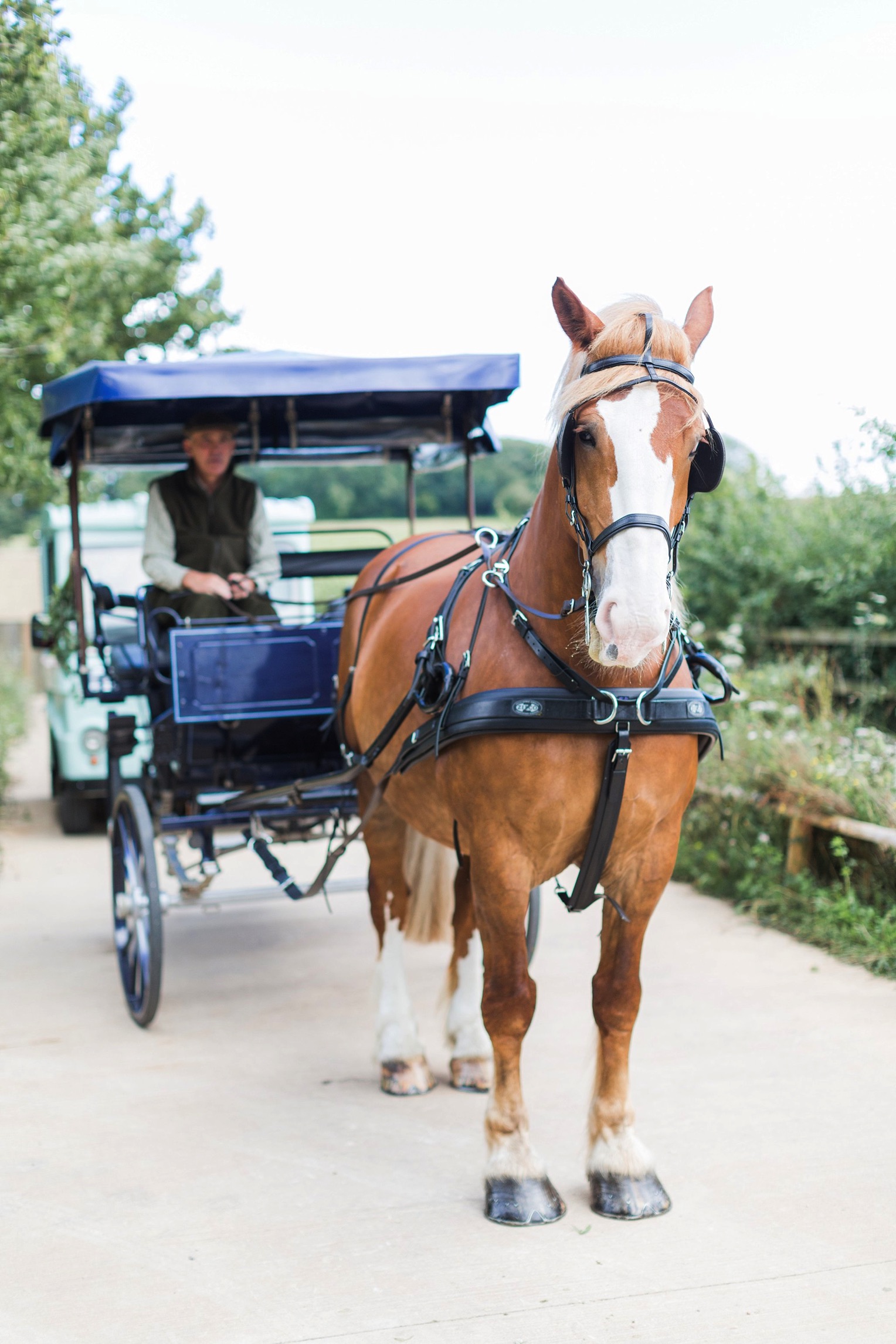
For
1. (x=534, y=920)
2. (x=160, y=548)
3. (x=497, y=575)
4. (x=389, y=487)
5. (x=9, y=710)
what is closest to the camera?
(x=497, y=575)

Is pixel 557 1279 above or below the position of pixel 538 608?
below

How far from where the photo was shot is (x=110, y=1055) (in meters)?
4.39

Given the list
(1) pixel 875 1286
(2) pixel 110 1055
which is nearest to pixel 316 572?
(2) pixel 110 1055

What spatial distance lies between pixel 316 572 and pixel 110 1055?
2.41 meters

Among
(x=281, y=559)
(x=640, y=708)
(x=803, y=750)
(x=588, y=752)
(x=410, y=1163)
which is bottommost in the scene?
(x=410, y=1163)

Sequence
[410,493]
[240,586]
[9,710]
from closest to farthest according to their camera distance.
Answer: [240,586], [410,493], [9,710]

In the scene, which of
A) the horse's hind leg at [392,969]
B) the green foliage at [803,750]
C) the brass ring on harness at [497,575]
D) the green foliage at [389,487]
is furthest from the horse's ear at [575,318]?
the green foliage at [389,487]

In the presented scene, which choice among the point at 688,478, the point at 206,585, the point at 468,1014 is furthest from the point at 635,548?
the point at 206,585

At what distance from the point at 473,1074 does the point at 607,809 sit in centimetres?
161

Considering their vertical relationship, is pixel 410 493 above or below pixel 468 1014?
above

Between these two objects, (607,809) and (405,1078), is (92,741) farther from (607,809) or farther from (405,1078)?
(607,809)

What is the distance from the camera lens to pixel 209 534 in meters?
5.34

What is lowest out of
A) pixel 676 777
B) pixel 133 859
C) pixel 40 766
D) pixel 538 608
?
pixel 40 766

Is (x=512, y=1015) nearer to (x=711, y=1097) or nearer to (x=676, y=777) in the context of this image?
(x=676, y=777)
